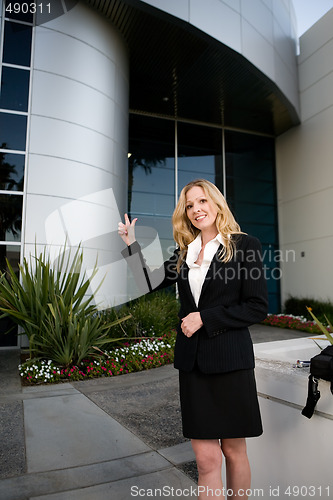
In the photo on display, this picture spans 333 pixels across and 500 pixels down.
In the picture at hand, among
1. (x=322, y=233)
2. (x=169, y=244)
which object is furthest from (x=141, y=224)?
(x=322, y=233)

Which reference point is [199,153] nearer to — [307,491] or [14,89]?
[14,89]

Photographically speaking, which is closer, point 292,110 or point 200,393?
point 200,393

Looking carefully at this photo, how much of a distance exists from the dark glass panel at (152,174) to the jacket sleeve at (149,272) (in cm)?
922

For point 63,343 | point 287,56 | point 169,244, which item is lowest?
point 63,343

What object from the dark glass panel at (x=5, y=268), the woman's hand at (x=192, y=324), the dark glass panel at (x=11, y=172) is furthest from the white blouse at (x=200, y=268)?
the dark glass panel at (x=11, y=172)

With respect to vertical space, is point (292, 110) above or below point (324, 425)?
above

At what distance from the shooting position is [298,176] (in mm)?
12719

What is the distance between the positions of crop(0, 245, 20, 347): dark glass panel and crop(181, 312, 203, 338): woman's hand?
6.11 meters

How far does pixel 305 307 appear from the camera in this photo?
11.2 meters

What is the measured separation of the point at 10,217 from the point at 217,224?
6.29 m

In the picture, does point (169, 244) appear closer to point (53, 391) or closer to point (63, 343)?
point (63, 343)

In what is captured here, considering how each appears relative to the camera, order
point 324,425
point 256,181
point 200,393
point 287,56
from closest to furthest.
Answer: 1. point 324,425
2. point 200,393
3. point 287,56
4. point 256,181

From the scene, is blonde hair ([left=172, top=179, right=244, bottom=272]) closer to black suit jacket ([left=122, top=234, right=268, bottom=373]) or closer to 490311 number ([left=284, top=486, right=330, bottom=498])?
black suit jacket ([left=122, top=234, right=268, bottom=373])

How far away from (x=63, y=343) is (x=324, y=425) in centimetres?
429
